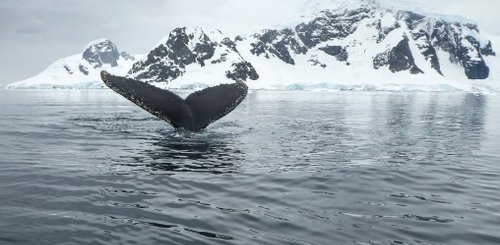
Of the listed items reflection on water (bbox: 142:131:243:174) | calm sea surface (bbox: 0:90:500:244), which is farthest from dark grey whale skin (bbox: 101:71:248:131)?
calm sea surface (bbox: 0:90:500:244)

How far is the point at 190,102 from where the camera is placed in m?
12.9

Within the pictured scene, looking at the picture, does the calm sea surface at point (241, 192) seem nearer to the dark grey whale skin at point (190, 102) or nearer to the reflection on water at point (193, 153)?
the reflection on water at point (193, 153)

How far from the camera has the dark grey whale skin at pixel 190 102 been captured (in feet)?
38.4

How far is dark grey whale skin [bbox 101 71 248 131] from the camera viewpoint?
11.7 m

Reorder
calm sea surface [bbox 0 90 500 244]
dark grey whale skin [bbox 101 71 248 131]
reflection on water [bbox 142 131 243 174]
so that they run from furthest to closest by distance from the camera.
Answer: dark grey whale skin [bbox 101 71 248 131] < reflection on water [bbox 142 131 243 174] < calm sea surface [bbox 0 90 500 244]

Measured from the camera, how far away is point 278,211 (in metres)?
6.65

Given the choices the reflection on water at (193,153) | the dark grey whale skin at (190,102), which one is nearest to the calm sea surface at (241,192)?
the reflection on water at (193,153)

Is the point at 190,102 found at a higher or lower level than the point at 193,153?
higher

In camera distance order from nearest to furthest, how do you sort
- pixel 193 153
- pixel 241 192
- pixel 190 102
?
pixel 241 192, pixel 193 153, pixel 190 102

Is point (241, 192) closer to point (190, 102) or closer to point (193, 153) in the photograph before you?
point (193, 153)

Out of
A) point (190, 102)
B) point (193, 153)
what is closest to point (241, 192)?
point (193, 153)

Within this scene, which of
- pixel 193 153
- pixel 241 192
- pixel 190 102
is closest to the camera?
pixel 241 192

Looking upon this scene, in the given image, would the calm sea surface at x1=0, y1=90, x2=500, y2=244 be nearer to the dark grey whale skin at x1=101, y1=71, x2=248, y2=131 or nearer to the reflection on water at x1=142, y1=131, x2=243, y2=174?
the reflection on water at x1=142, y1=131, x2=243, y2=174

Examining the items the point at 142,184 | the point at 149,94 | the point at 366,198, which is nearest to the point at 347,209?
the point at 366,198
